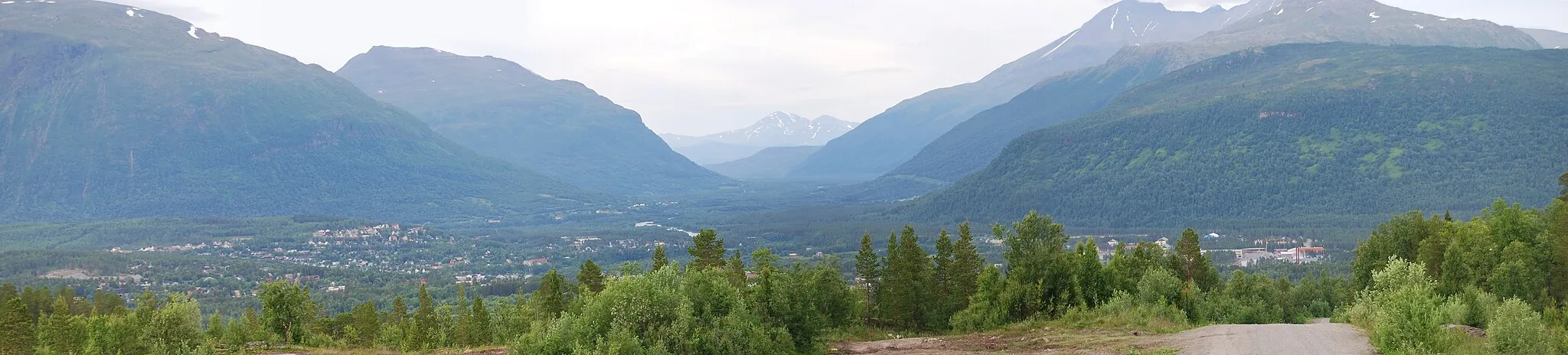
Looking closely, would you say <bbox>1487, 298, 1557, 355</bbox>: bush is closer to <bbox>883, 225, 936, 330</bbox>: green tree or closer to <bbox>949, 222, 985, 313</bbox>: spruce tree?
<bbox>883, 225, 936, 330</bbox>: green tree

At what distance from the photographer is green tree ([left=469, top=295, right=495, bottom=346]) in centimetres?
5328

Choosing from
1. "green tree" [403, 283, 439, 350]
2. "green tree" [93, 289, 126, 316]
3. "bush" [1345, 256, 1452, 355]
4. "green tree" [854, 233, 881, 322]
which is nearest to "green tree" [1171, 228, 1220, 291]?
"green tree" [854, 233, 881, 322]

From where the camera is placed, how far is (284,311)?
50.8 metres

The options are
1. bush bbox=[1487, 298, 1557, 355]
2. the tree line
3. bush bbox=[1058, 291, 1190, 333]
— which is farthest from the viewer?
bush bbox=[1058, 291, 1190, 333]

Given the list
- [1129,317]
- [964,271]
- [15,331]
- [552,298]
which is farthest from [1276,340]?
[15,331]

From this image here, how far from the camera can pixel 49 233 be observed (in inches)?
6708

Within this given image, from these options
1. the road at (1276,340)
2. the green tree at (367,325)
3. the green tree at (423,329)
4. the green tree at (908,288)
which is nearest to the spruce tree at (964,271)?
the green tree at (908,288)

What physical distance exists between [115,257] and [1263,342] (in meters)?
149

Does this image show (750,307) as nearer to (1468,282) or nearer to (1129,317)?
(1129,317)

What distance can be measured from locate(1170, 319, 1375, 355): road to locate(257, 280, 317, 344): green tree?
4441cm

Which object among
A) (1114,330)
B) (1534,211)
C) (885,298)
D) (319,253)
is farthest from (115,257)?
(1534,211)

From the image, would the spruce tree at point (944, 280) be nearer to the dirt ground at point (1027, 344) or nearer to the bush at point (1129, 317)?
the bush at point (1129, 317)

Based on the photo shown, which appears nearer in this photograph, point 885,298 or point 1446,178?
point 885,298

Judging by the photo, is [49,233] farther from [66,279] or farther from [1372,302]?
[1372,302]
